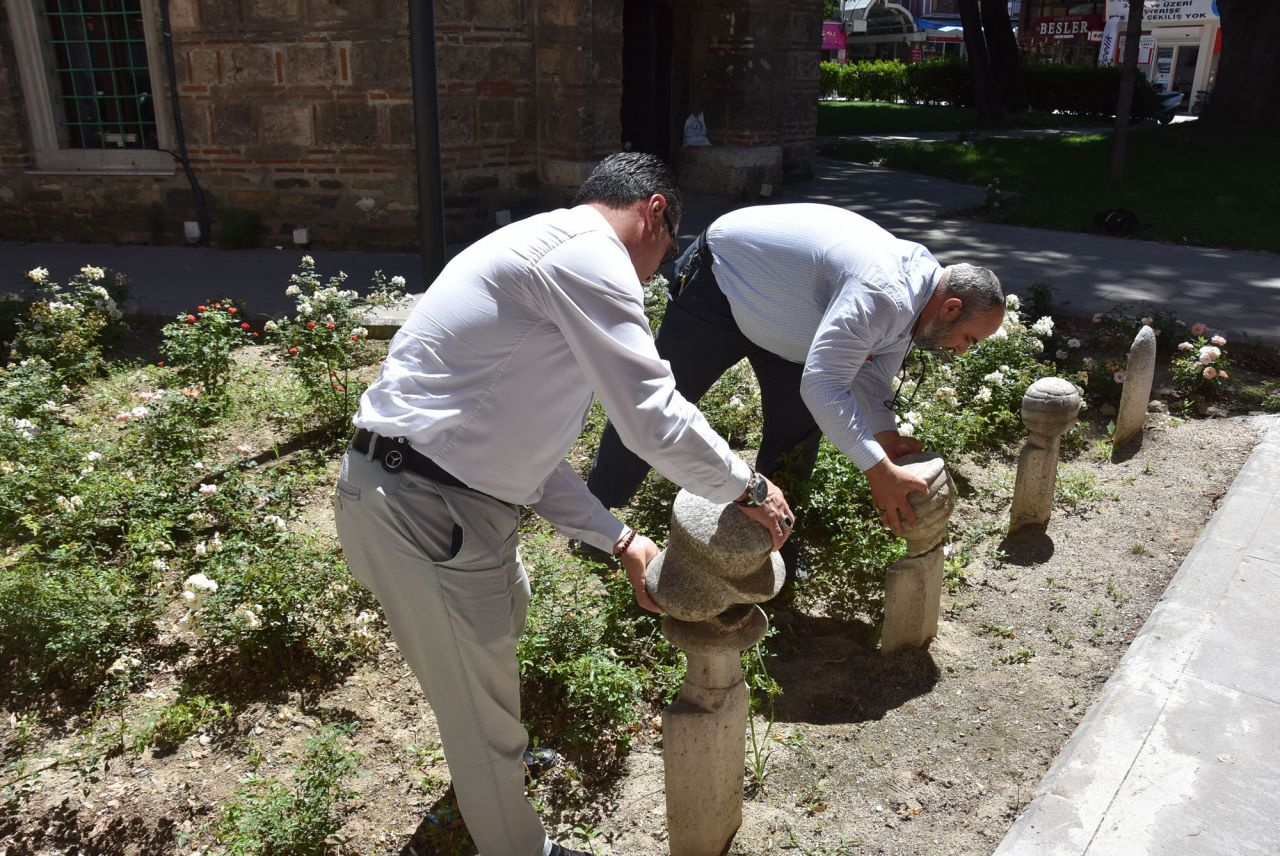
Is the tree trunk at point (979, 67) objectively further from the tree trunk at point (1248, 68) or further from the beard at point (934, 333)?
the beard at point (934, 333)

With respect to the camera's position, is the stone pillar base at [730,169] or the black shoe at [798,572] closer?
the black shoe at [798,572]

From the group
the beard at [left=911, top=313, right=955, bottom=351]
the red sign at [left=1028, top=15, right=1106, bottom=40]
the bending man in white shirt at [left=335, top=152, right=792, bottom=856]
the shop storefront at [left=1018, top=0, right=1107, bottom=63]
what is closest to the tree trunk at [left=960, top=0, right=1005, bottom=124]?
the beard at [left=911, top=313, right=955, bottom=351]

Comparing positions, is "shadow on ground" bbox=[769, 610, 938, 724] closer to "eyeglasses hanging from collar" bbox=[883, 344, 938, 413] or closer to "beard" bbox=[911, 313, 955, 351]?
"beard" bbox=[911, 313, 955, 351]

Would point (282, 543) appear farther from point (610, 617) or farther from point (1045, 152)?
point (1045, 152)

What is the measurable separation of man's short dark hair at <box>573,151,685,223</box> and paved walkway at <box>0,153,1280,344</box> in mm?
5784

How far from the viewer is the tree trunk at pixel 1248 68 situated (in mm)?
16734

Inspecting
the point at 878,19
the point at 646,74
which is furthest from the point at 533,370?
the point at 878,19

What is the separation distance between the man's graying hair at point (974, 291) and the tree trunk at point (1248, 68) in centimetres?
1714

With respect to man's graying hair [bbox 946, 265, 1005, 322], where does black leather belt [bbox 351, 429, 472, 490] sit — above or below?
below

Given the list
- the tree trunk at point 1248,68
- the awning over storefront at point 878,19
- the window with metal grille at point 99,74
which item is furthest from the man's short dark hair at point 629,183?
the awning over storefront at point 878,19

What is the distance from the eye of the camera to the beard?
3383mm

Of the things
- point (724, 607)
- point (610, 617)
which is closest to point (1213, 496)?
point (610, 617)

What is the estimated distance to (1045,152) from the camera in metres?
17.2

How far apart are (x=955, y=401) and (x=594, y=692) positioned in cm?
295
